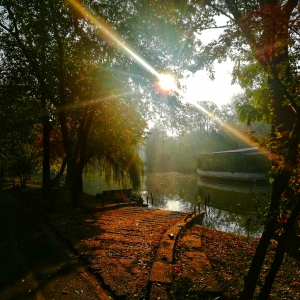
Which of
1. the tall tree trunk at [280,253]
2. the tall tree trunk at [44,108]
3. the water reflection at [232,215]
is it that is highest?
the tall tree trunk at [44,108]

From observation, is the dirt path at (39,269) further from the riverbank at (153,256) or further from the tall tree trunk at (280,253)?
the tall tree trunk at (280,253)

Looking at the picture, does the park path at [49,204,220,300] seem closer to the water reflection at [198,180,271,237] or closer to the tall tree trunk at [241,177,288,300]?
the tall tree trunk at [241,177,288,300]

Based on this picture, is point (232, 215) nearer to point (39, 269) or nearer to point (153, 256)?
point (153, 256)

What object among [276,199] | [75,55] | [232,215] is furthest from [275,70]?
[232,215]

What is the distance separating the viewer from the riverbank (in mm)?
4992

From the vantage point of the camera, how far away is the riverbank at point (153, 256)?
4992 millimetres

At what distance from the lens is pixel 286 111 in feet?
26.5

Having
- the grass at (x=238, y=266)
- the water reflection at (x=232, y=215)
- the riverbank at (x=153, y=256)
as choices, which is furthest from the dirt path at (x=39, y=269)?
the water reflection at (x=232, y=215)

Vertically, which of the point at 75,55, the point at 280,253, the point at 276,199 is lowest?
the point at 280,253

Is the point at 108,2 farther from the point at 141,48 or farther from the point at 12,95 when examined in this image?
the point at 12,95

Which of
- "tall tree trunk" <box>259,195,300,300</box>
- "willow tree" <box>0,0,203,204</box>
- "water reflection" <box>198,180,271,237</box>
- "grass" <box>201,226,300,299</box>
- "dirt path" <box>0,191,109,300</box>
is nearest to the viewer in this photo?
"tall tree trunk" <box>259,195,300,300</box>

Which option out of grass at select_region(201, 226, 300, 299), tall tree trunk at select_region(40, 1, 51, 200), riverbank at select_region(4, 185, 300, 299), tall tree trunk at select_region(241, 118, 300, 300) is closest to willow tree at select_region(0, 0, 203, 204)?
tall tree trunk at select_region(40, 1, 51, 200)

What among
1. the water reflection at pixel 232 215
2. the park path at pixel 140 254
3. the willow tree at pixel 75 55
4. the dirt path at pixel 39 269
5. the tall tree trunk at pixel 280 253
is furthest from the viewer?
the water reflection at pixel 232 215

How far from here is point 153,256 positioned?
6.59m
